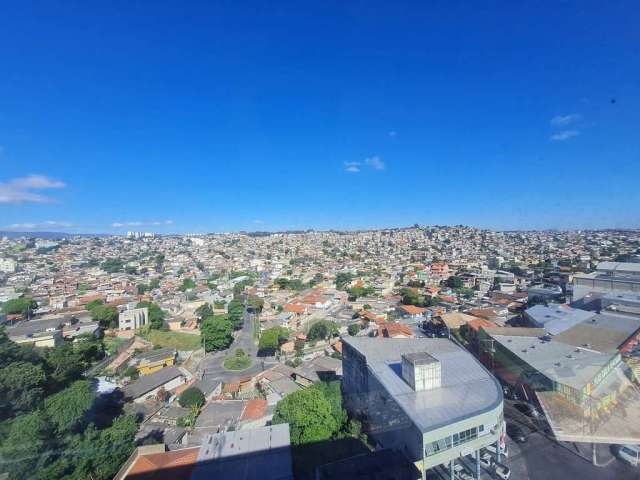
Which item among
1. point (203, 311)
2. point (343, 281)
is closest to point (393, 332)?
point (203, 311)

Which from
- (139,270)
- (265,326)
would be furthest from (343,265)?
(139,270)

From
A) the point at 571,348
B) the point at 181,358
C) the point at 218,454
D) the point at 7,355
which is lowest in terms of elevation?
the point at 181,358

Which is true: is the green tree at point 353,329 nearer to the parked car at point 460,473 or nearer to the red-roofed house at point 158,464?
the parked car at point 460,473

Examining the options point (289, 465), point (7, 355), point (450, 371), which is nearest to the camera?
point (289, 465)

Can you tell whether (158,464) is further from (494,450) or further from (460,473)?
(494,450)

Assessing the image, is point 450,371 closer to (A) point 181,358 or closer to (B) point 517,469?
(B) point 517,469

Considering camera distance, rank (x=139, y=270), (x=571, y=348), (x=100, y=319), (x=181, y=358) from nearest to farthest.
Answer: (x=571, y=348), (x=181, y=358), (x=100, y=319), (x=139, y=270)

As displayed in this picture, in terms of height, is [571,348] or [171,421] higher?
[571,348]

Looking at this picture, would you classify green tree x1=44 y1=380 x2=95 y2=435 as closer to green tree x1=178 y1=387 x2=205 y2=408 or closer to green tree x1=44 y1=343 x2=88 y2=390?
green tree x1=44 y1=343 x2=88 y2=390
